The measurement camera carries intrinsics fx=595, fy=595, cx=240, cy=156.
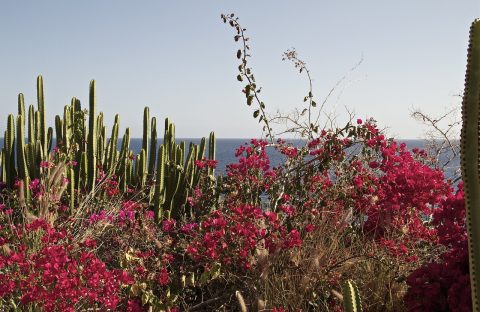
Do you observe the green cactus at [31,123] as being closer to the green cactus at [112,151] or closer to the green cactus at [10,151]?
the green cactus at [10,151]

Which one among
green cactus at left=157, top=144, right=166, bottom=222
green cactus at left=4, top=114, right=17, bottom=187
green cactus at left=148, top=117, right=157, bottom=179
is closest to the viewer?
green cactus at left=157, top=144, right=166, bottom=222

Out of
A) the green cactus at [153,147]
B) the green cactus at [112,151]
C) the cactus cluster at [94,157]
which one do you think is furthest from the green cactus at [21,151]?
the green cactus at [153,147]

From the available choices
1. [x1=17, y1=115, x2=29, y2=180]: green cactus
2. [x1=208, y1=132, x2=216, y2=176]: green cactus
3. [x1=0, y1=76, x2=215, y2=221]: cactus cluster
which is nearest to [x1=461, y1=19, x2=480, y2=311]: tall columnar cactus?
[x1=0, y1=76, x2=215, y2=221]: cactus cluster

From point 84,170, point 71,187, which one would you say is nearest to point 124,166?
point 84,170

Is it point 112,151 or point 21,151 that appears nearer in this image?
point 21,151

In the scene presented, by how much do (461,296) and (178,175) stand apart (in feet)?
17.9

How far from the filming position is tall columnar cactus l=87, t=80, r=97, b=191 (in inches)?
341

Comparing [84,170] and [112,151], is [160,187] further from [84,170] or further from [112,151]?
[112,151]

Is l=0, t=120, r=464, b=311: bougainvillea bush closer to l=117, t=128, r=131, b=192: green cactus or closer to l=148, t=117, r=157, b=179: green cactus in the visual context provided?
l=117, t=128, r=131, b=192: green cactus

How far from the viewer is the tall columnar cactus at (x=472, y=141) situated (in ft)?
8.34

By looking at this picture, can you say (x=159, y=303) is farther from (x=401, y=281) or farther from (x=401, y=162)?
(x=401, y=162)

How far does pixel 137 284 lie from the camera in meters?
4.78

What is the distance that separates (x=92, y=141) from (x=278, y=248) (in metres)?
4.80

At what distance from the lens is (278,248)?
4.68m
